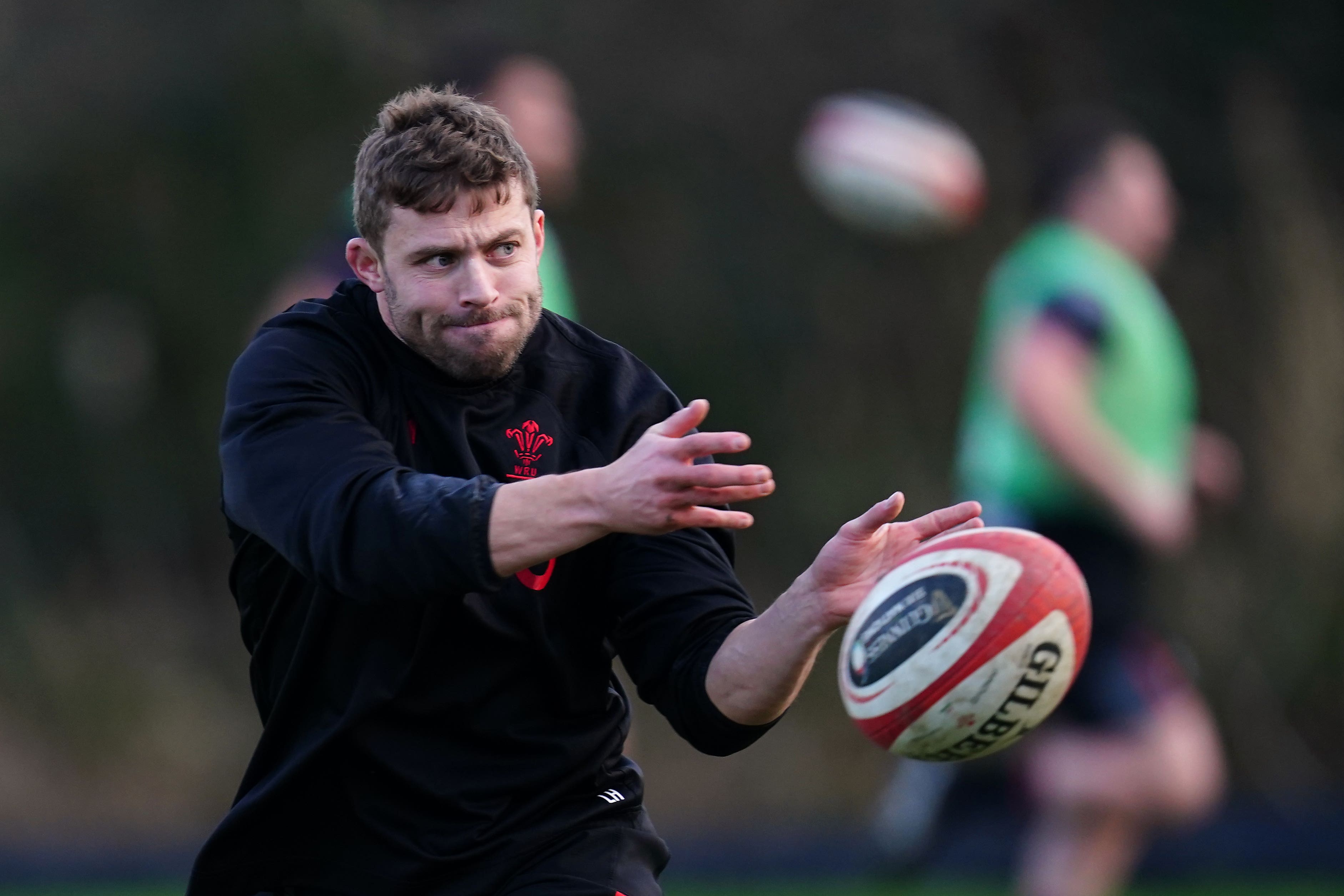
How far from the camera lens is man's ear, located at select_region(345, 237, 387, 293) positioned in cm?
299

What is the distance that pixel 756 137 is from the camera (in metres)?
11.4

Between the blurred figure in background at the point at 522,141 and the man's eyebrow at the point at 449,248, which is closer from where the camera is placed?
the man's eyebrow at the point at 449,248

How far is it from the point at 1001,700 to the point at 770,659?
1.33 ft

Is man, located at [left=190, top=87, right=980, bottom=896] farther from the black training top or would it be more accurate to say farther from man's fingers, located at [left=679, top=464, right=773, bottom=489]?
man's fingers, located at [left=679, top=464, right=773, bottom=489]

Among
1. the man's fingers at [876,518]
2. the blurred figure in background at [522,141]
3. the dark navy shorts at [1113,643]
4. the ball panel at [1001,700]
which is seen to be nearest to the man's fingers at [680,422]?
the man's fingers at [876,518]

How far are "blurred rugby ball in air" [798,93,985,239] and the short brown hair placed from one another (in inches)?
169

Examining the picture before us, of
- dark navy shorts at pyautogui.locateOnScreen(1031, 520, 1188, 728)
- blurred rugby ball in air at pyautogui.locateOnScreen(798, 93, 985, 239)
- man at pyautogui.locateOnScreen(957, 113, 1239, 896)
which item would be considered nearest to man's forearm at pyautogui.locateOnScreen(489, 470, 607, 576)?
dark navy shorts at pyautogui.locateOnScreen(1031, 520, 1188, 728)

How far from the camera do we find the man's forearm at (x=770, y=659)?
9.36ft

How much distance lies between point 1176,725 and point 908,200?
2438 millimetres

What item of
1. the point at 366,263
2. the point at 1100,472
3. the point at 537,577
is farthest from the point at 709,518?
the point at 1100,472

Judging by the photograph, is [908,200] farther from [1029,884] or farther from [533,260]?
[533,260]

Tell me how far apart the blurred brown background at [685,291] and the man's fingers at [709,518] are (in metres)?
6.69

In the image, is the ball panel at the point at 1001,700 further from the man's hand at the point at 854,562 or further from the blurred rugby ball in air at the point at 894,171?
the blurred rugby ball in air at the point at 894,171

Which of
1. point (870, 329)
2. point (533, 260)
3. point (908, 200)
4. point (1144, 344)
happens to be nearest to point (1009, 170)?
point (870, 329)
